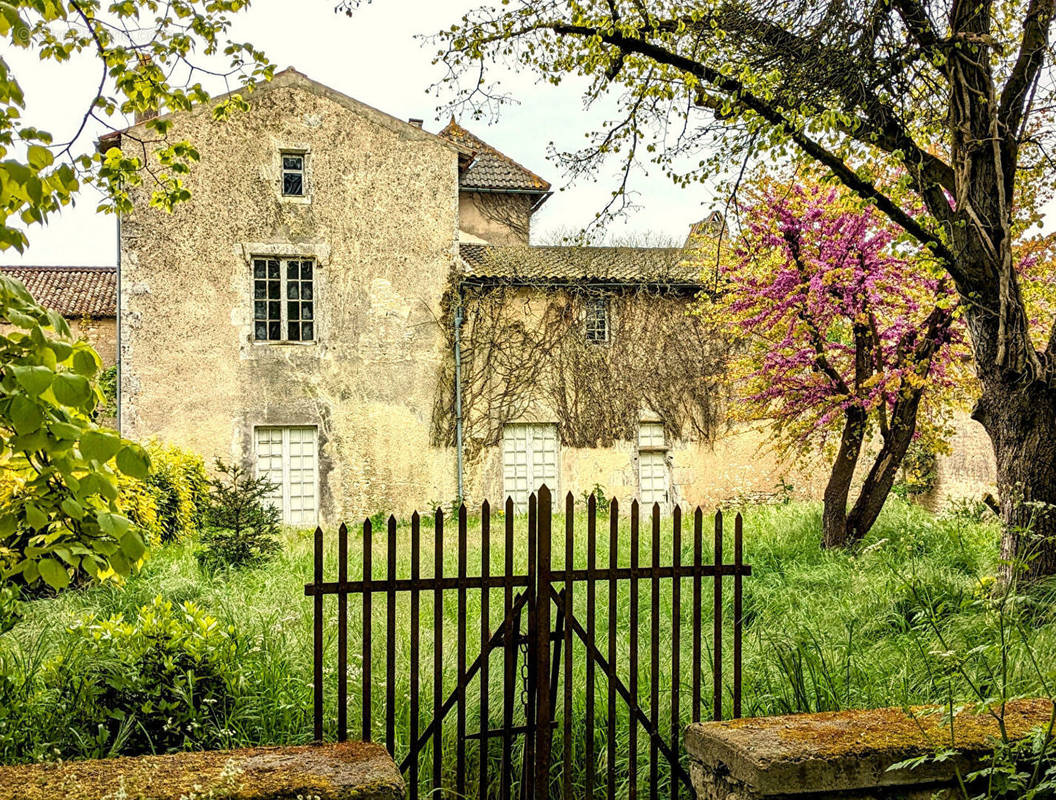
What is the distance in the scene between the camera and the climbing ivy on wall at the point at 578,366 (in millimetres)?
16359

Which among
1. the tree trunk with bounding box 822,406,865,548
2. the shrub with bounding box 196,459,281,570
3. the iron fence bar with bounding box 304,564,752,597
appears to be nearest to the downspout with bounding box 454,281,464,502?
the shrub with bounding box 196,459,281,570

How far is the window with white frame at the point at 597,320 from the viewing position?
17.0 meters

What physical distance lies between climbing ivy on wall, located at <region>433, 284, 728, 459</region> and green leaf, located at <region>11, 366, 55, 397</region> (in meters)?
14.1

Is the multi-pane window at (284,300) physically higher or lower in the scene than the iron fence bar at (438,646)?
higher

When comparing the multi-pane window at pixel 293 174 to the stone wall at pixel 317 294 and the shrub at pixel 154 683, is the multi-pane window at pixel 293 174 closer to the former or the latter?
the stone wall at pixel 317 294

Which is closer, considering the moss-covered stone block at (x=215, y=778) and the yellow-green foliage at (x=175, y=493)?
the moss-covered stone block at (x=215, y=778)

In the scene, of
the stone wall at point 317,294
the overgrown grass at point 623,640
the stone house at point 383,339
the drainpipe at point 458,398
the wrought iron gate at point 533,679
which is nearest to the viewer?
the wrought iron gate at point 533,679

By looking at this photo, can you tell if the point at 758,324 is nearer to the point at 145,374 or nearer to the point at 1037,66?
the point at 1037,66

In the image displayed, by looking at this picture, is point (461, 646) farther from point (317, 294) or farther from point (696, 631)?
point (317, 294)

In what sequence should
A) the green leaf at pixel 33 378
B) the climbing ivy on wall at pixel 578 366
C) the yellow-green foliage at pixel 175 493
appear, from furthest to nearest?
the climbing ivy on wall at pixel 578 366 < the yellow-green foliage at pixel 175 493 < the green leaf at pixel 33 378

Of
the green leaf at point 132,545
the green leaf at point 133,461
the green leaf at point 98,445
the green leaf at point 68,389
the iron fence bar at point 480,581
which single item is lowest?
the iron fence bar at point 480,581

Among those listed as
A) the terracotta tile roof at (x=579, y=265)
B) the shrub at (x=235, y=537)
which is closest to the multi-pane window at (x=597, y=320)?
the terracotta tile roof at (x=579, y=265)

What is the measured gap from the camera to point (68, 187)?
2691 millimetres

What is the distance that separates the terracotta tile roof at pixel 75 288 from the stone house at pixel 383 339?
9738 millimetres
